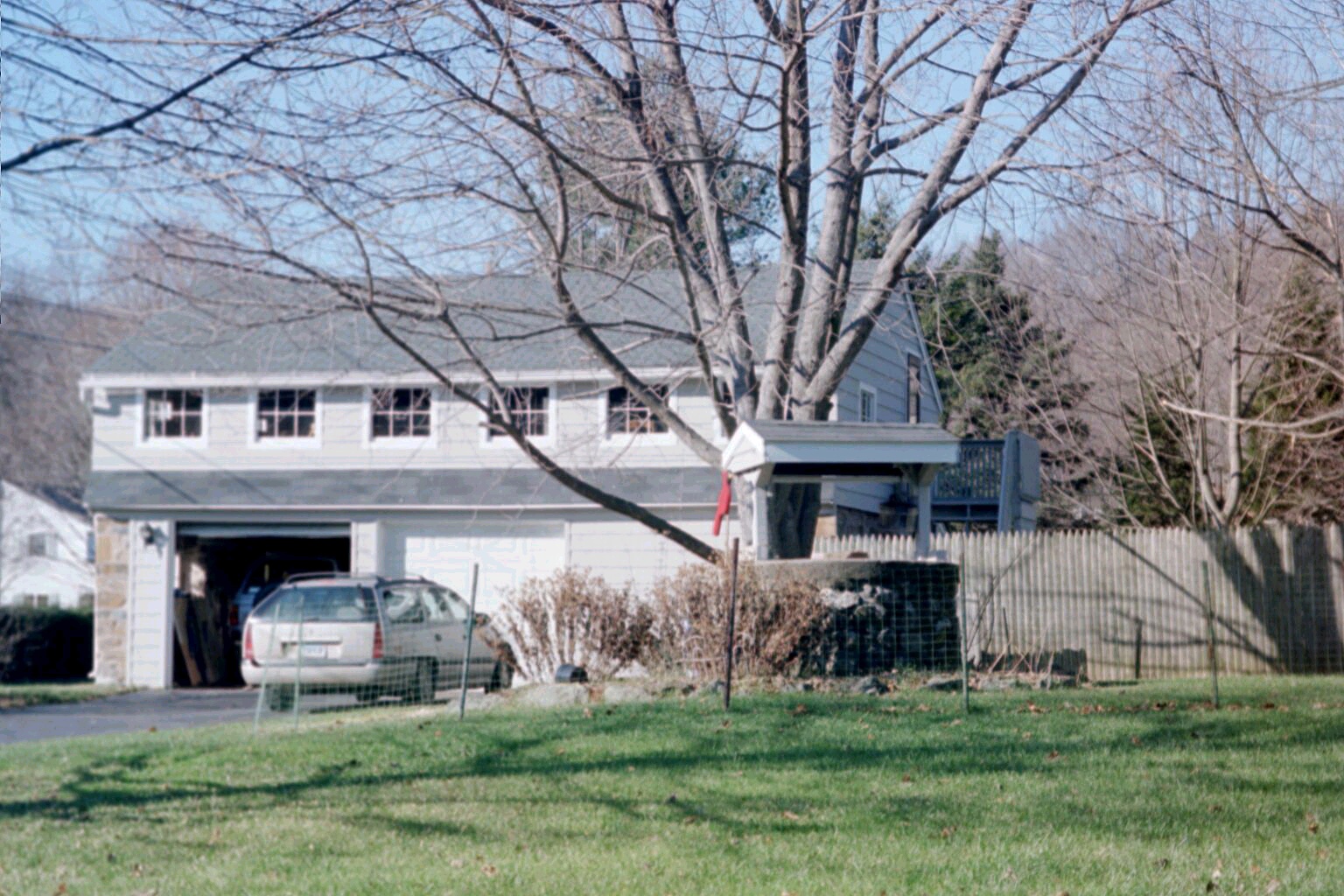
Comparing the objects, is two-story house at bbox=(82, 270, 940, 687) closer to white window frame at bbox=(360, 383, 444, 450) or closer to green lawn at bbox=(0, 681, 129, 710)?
white window frame at bbox=(360, 383, 444, 450)

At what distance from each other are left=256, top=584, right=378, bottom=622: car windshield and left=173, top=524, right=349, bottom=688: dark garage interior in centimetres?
659

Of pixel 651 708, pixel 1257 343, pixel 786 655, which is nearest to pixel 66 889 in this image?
pixel 651 708

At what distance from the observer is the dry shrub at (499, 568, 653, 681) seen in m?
14.1

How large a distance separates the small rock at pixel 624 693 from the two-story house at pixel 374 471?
27.7 ft

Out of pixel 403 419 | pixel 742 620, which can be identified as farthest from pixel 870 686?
pixel 403 419

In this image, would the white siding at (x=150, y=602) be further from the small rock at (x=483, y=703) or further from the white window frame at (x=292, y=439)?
the small rock at (x=483, y=703)

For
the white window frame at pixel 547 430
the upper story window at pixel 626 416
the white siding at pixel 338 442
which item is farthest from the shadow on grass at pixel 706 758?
the white window frame at pixel 547 430

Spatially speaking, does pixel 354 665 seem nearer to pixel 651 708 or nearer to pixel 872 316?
pixel 651 708

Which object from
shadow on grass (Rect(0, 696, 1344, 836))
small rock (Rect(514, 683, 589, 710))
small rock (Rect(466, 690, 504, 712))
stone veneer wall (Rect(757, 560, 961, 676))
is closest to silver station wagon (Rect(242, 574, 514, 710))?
small rock (Rect(466, 690, 504, 712))

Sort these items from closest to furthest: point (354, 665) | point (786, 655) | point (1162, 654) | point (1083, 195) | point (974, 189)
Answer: point (1083, 195) → point (974, 189) → point (786, 655) → point (354, 665) → point (1162, 654)

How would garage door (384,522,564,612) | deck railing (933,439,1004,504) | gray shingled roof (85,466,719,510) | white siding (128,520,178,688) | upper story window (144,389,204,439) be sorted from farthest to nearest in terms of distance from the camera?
1. deck railing (933,439,1004,504)
2. upper story window (144,389,204,439)
3. white siding (128,520,178,688)
4. garage door (384,522,564,612)
5. gray shingled roof (85,466,719,510)

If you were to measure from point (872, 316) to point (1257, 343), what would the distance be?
18.1 feet

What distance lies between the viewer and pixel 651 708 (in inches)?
464

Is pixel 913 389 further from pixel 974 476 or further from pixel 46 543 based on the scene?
pixel 46 543
